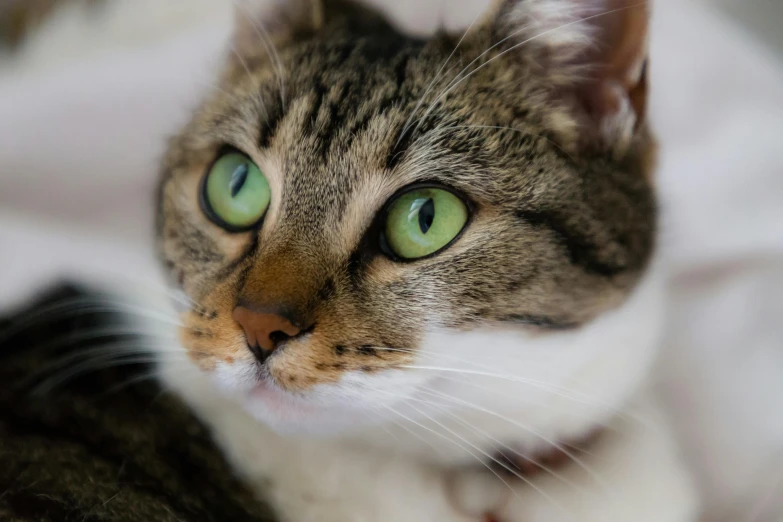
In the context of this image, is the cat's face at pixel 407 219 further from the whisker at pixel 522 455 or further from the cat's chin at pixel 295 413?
the whisker at pixel 522 455

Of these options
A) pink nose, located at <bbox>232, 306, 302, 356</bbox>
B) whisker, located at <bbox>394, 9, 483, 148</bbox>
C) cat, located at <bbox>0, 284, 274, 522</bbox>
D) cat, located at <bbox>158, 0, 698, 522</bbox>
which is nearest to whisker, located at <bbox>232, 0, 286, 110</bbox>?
cat, located at <bbox>158, 0, 698, 522</bbox>

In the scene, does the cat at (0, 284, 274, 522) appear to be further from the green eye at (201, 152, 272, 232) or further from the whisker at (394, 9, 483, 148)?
the whisker at (394, 9, 483, 148)

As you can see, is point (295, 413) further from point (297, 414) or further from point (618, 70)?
point (618, 70)

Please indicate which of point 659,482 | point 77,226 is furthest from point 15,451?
point 659,482

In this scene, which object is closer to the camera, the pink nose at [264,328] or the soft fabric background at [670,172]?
the pink nose at [264,328]

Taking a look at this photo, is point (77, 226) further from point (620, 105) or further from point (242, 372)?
point (620, 105)

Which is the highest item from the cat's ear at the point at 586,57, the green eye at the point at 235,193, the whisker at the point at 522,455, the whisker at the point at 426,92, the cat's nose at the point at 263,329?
the cat's ear at the point at 586,57

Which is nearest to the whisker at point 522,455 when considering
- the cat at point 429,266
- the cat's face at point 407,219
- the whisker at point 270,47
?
the cat at point 429,266
